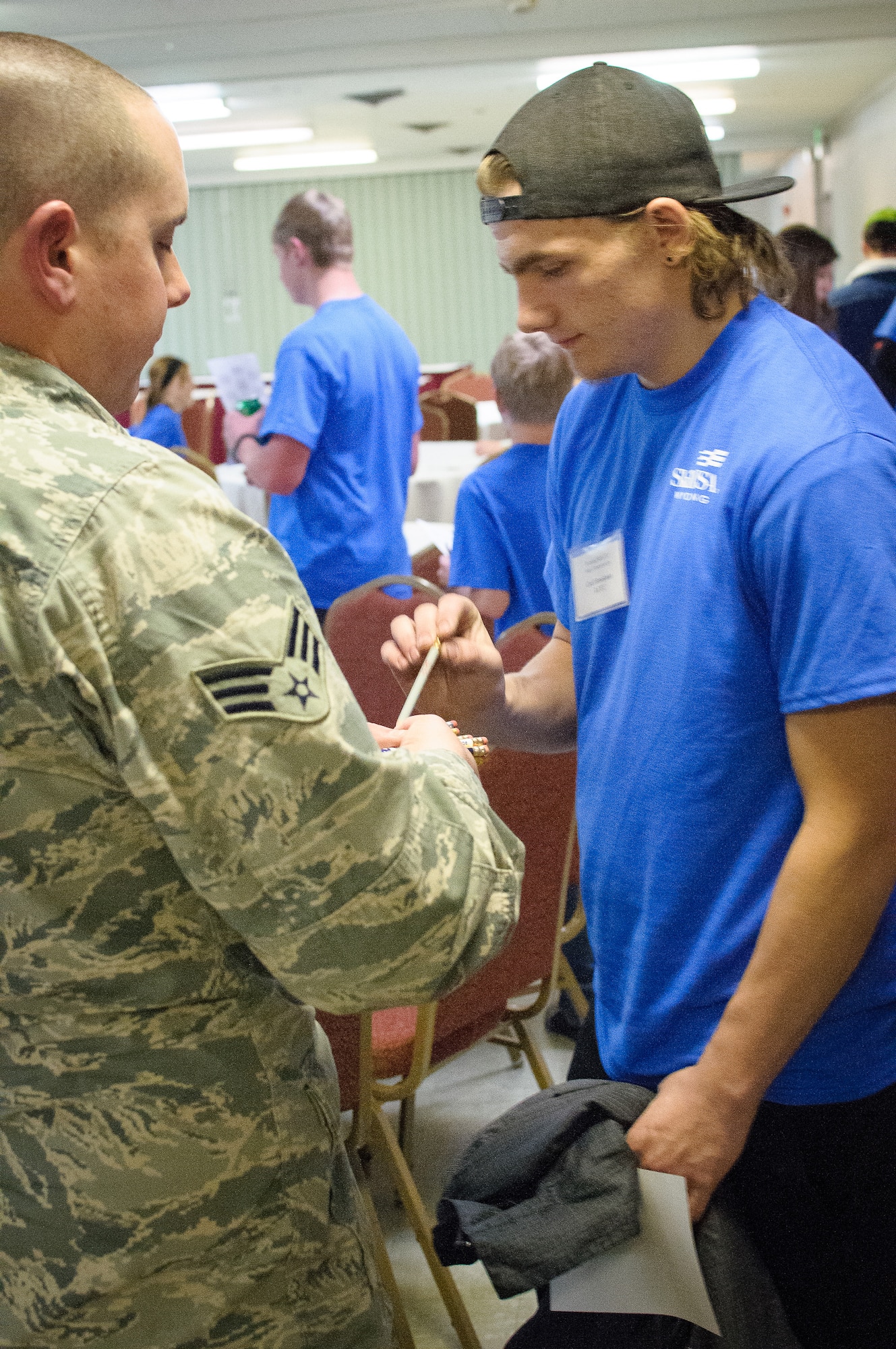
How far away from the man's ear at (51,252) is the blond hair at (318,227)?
273cm

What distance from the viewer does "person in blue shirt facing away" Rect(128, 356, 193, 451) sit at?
18.2ft

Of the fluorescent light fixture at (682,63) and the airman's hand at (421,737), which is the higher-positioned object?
the fluorescent light fixture at (682,63)

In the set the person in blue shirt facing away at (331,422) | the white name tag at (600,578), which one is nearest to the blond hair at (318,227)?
the person in blue shirt facing away at (331,422)

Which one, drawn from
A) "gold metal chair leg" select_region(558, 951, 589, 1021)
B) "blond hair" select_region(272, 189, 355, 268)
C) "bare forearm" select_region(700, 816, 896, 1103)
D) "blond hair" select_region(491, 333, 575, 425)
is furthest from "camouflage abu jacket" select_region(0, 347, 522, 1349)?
"blond hair" select_region(272, 189, 355, 268)

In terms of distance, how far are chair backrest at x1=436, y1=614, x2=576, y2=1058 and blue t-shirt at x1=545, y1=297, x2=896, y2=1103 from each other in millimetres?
674

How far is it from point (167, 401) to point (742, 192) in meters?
5.22

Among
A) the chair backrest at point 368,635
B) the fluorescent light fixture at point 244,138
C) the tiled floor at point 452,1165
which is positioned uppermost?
the fluorescent light fixture at point 244,138

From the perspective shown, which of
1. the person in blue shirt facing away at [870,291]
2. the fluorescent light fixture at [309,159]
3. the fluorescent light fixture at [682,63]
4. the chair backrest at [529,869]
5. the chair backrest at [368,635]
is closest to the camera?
the chair backrest at [529,869]

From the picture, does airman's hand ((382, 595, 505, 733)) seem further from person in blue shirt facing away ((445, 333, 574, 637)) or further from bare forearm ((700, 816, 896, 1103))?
person in blue shirt facing away ((445, 333, 574, 637))

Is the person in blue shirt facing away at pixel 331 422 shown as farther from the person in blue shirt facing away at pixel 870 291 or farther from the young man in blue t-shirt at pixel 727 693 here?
the person in blue shirt facing away at pixel 870 291

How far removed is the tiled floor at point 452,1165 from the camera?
6.47 feet

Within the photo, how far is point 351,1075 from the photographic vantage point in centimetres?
182

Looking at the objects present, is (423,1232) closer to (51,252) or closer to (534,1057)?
Answer: (534,1057)

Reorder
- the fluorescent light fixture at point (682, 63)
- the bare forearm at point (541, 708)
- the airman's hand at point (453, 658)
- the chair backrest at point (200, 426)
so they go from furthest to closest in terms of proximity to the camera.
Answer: the fluorescent light fixture at point (682, 63) < the chair backrest at point (200, 426) < the bare forearm at point (541, 708) < the airman's hand at point (453, 658)
